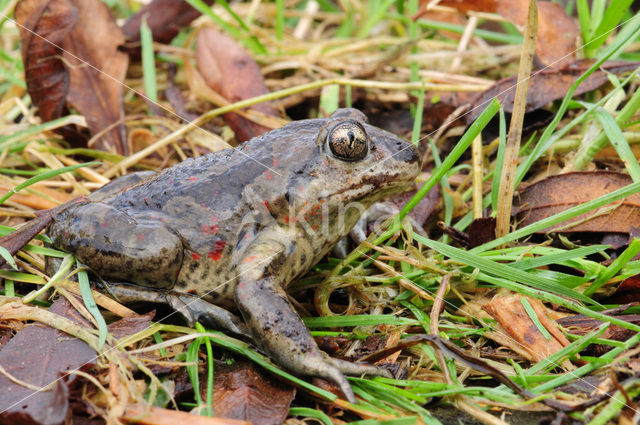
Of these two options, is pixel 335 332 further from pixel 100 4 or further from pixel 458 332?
pixel 100 4

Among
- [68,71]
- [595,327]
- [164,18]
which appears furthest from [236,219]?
[164,18]

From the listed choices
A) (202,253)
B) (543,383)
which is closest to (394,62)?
(202,253)

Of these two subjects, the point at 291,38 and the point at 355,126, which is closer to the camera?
the point at 355,126

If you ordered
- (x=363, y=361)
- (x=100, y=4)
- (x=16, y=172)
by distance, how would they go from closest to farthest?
(x=363, y=361), (x=16, y=172), (x=100, y=4)

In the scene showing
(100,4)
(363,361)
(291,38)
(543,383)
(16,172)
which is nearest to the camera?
(543,383)

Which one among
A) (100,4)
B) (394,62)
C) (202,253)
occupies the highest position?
(100,4)

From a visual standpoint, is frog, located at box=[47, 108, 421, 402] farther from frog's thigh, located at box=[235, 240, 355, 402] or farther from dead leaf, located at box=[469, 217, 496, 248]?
dead leaf, located at box=[469, 217, 496, 248]

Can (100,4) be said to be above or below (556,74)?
above
